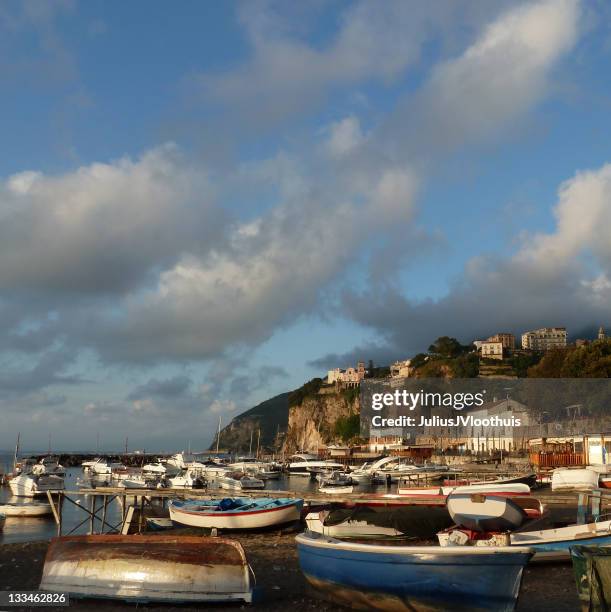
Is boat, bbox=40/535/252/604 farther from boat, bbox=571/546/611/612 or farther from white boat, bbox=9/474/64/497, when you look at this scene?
white boat, bbox=9/474/64/497

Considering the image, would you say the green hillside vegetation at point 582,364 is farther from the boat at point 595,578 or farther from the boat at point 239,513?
the boat at point 595,578

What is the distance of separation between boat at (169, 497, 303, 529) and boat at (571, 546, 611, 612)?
16709mm

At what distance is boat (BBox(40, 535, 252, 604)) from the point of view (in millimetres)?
15164

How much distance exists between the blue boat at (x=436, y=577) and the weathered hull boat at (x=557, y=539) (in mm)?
5409

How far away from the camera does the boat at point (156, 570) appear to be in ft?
49.8

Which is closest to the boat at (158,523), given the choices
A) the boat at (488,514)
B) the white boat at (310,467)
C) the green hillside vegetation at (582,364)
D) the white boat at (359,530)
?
the white boat at (359,530)

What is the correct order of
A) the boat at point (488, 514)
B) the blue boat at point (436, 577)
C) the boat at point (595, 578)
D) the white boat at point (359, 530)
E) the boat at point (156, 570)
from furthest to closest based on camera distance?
the white boat at point (359, 530) < the boat at point (488, 514) < the boat at point (156, 570) < the blue boat at point (436, 577) < the boat at point (595, 578)

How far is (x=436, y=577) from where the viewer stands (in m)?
13.2

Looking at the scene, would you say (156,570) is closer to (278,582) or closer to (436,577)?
(278,582)

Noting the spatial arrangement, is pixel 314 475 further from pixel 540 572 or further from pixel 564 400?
pixel 540 572

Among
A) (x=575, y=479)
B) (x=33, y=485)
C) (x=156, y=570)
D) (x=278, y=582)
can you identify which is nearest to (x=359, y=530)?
(x=278, y=582)

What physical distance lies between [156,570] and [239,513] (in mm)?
12484

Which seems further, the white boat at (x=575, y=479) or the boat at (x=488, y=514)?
the white boat at (x=575, y=479)

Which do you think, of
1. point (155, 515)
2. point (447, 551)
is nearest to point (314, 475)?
point (155, 515)
